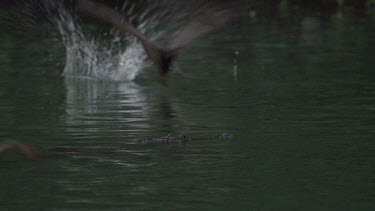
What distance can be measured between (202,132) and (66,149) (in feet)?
4.65

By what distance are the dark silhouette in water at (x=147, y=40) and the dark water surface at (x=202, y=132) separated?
616 mm

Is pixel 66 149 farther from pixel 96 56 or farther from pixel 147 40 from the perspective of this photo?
pixel 96 56

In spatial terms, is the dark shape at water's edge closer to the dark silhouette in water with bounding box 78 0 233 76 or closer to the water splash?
the dark silhouette in water with bounding box 78 0 233 76

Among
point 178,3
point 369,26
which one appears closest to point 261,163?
point 178,3

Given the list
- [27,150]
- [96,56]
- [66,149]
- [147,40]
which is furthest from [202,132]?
[96,56]

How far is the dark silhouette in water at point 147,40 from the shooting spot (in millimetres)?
11469

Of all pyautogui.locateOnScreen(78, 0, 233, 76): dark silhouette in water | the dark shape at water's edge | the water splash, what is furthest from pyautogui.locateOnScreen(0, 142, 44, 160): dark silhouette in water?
the water splash

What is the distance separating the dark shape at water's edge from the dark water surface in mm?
47

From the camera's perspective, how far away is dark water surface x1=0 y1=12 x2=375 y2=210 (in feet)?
29.7

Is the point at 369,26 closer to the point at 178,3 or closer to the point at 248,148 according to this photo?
the point at 178,3

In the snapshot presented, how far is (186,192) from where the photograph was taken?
9133mm

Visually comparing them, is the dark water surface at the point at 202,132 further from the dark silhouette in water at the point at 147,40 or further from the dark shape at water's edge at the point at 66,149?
the dark silhouette in water at the point at 147,40

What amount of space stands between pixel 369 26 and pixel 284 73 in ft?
27.1

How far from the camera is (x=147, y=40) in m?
11.9
